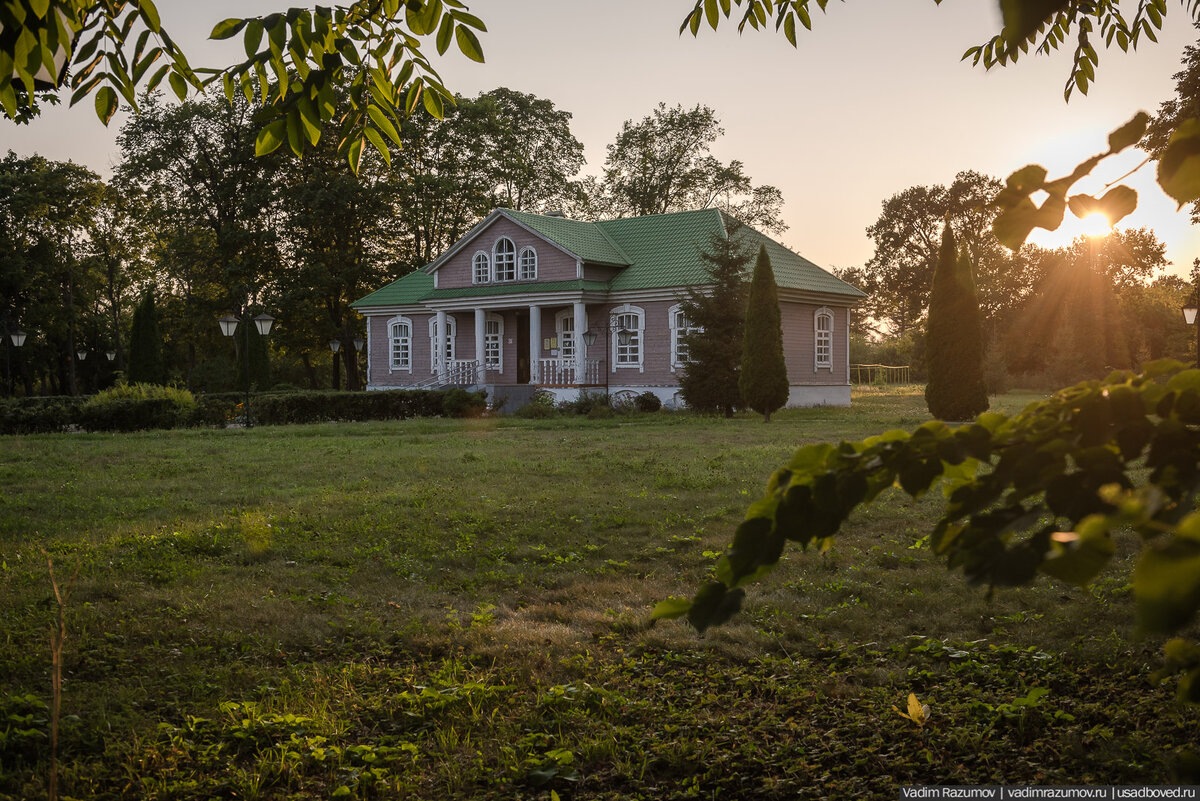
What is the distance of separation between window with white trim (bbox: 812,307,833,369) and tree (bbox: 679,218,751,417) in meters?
7.08

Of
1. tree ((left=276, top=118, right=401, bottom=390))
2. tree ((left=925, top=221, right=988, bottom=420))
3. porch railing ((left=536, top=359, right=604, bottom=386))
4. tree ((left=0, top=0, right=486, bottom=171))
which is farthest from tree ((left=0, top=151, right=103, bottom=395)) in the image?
tree ((left=0, top=0, right=486, bottom=171))

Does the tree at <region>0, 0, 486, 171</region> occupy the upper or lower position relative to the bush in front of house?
upper

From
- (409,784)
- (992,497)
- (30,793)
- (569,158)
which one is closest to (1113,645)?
(409,784)

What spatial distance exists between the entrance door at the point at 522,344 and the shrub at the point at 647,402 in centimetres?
742

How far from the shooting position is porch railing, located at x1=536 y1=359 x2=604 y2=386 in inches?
1137

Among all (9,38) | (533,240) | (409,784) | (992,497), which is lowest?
(409,784)

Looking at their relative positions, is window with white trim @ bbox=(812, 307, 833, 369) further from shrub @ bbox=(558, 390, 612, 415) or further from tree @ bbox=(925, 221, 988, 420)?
tree @ bbox=(925, 221, 988, 420)

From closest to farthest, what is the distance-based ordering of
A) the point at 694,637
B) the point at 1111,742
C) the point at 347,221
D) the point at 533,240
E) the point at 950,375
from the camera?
the point at 1111,742
the point at 694,637
the point at 950,375
the point at 533,240
the point at 347,221

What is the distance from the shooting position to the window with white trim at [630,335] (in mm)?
28969

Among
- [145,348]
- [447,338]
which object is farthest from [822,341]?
[145,348]

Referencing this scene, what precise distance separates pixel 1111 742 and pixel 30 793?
383cm

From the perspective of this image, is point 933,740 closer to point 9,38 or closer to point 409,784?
point 409,784

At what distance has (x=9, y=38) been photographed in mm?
2201

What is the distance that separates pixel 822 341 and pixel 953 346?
9.38 metres
